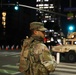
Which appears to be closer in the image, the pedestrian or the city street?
the pedestrian

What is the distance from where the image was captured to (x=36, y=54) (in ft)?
14.5

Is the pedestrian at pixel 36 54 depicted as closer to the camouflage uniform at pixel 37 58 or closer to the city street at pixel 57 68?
the camouflage uniform at pixel 37 58

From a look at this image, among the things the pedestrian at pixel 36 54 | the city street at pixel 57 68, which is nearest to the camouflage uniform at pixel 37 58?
the pedestrian at pixel 36 54

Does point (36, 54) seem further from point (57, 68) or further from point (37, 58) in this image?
point (57, 68)

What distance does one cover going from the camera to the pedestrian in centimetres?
434

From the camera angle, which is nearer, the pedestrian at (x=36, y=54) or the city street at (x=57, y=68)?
the pedestrian at (x=36, y=54)

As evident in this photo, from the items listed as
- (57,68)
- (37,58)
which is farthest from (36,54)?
(57,68)

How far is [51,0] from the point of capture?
179000 mm

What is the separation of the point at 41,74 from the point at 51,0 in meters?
176

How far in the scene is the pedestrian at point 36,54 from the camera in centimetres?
434

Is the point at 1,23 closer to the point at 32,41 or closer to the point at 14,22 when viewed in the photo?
the point at 14,22

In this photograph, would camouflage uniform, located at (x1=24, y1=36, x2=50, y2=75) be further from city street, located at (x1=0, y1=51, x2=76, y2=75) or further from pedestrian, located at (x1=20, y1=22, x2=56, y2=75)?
city street, located at (x1=0, y1=51, x2=76, y2=75)

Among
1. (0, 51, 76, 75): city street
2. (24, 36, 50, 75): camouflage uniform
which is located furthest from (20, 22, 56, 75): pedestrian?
(0, 51, 76, 75): city street

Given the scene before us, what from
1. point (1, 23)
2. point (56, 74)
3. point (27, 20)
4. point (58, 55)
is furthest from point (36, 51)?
point (27, 20)
